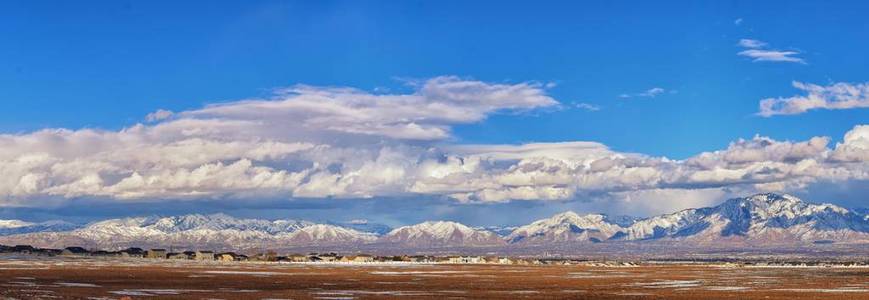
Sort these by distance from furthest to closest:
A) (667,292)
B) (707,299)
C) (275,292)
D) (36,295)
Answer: (667,292) < (275,292) < (707,299) < (36,295)

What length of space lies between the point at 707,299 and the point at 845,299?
1090 centimetres

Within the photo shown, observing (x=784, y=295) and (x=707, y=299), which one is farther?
(x=784, y=295)

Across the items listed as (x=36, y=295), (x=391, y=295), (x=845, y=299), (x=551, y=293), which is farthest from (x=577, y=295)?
(x=36, y=295)

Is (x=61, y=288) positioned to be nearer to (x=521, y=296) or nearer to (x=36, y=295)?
(x=36, y=295)

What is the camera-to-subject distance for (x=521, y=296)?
248 ft

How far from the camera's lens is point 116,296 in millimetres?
67500

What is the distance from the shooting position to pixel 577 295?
3051 inches

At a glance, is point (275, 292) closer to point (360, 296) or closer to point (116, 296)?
point (360, 296)

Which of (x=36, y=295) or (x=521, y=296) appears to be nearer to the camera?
(x=36, y=295)

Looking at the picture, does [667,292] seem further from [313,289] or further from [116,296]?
[116,296]

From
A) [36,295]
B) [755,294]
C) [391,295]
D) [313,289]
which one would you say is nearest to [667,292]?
[755,294]

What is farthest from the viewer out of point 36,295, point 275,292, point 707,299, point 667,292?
point 667,292

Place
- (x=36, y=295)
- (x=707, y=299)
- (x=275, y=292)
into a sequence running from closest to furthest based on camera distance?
(x=36, y=295) → (x=707, y=299) → (x=275, y=292)

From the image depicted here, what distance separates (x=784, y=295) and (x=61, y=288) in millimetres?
59845
